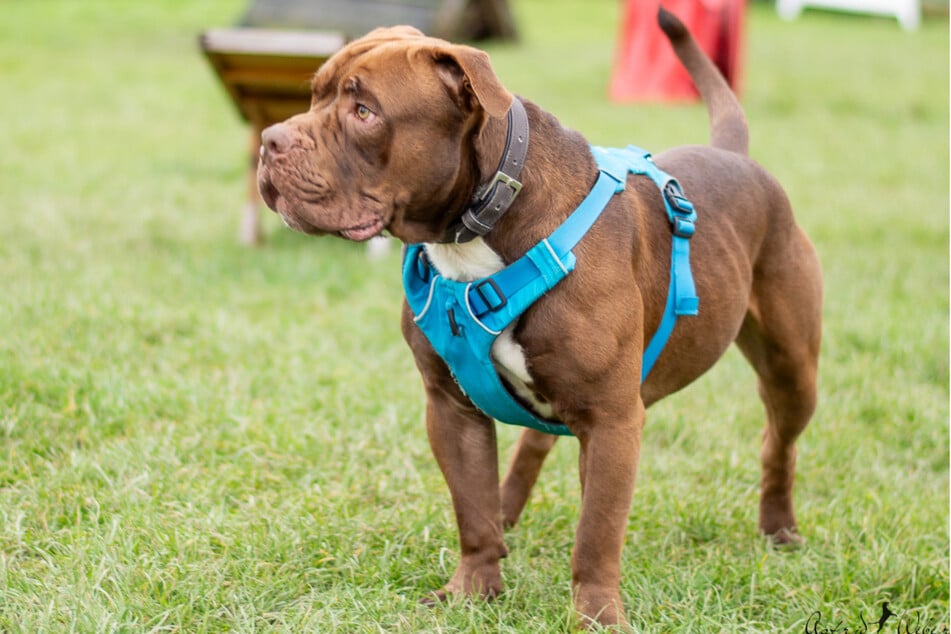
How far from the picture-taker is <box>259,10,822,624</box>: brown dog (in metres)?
2.96

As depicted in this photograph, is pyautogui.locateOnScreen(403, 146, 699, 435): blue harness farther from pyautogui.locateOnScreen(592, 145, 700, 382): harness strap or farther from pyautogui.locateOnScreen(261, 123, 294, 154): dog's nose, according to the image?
pyautogui.locateOnScreen(261, 123, 294, 154): dog's nose

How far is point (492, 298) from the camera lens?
3.03 m

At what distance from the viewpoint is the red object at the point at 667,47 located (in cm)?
1400

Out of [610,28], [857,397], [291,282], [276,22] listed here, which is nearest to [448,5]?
[276,22]

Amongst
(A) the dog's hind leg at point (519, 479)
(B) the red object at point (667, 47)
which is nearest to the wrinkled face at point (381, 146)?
(A) the dog's hind leg at point (519, 479)

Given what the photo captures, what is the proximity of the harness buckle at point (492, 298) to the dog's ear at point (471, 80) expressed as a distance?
47 centimetres

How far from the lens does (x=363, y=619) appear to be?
3.26 meters

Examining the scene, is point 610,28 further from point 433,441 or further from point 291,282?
point 433,441

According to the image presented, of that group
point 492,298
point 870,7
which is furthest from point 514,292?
point 870,7

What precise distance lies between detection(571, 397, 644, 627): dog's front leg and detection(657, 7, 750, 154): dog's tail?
1393 millimetres

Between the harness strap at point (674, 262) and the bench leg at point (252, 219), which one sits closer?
the harness strap at point (674, 262)

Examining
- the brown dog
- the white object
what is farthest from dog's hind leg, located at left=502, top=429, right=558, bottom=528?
the white object

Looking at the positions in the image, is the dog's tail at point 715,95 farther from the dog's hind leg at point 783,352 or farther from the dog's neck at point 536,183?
the dog's neck at point 536,183

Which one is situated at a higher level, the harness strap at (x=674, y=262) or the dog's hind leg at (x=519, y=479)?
the harness strap at (x=674, y=262)
